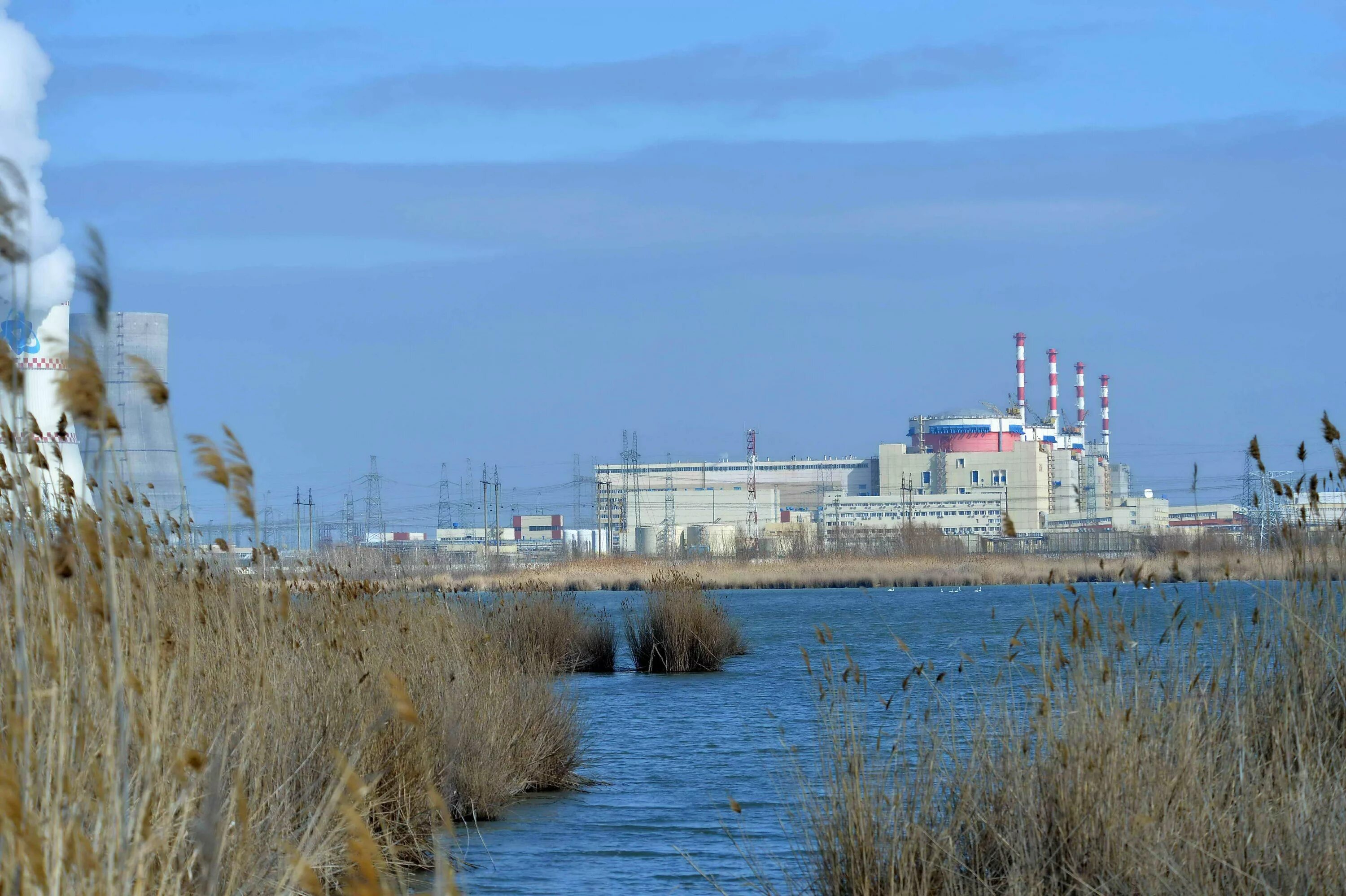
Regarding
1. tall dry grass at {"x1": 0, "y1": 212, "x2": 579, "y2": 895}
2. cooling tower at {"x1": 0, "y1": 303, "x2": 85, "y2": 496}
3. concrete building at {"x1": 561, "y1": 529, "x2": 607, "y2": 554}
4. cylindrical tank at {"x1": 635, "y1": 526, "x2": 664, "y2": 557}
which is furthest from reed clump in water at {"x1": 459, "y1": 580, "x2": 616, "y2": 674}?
cylindrical tank at {"x1": 635, "y1": 526, "x2": 664, "y2": 557}

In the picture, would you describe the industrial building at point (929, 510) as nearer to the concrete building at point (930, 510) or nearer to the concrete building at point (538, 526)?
the concrete building at point (930, 510)

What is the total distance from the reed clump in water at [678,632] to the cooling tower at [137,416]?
6.07 m

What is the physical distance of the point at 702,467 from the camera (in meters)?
141

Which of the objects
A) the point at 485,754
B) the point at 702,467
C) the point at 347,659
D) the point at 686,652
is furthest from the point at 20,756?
the point at 702,467

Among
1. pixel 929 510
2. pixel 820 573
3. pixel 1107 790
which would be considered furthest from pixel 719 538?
pixel 1107 790

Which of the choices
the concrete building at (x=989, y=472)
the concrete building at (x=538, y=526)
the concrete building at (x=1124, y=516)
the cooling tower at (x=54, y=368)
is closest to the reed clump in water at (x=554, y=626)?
the cooling tower at (x=54, y=368)

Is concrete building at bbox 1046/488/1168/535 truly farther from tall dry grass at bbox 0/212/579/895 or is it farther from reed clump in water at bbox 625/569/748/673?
tall dry grass at bbox 0/212/579/895

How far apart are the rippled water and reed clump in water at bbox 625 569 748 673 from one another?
367 millimetres

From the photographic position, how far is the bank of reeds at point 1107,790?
4059mm

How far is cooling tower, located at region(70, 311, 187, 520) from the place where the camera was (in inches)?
116

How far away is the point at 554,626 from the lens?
17.3 m

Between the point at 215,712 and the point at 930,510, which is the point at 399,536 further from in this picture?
the point at 215,712

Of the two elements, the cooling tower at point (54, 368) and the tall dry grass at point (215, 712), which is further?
the cooling tower at point (54, 368)

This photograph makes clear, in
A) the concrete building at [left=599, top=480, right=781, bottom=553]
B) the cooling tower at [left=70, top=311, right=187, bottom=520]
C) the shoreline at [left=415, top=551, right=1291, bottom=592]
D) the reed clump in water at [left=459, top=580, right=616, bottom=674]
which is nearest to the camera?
the cooling tower at [left=70, top=311, right=187, bottom=520]
